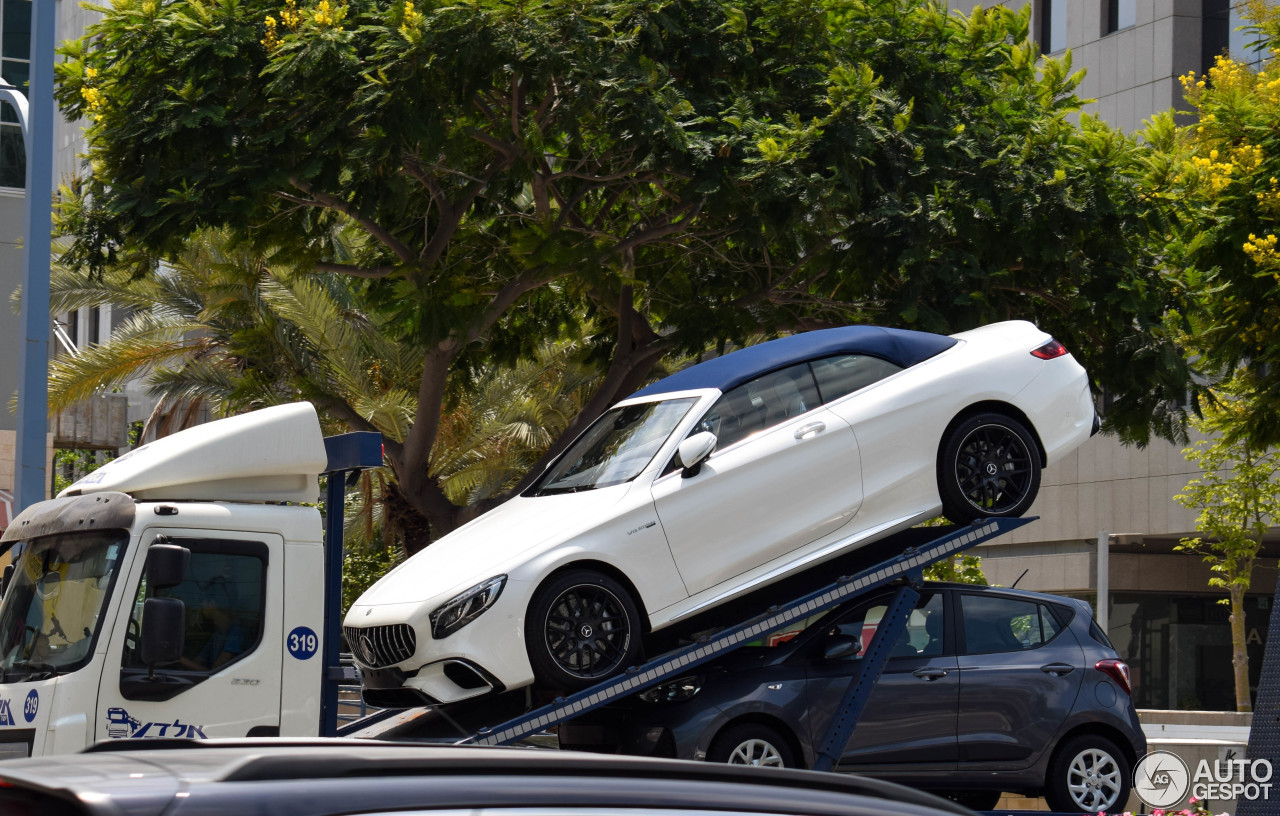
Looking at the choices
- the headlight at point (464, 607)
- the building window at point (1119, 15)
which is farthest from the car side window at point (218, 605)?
the building window at point (1119, 15)

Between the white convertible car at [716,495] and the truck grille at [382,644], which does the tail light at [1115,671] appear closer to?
the white convertible car at [716,495]

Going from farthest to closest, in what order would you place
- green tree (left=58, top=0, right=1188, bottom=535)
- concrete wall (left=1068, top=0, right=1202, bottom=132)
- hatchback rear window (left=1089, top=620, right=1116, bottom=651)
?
concrete wall (left=1068, top=0, right=1202, bottom=132), green tree (left=58, top=0, right=1188, bottom=535), hatchback rear window (left=1089, top=620, right=1116, bottom=651)

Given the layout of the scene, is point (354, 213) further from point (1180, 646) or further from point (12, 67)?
point (1180, 646)

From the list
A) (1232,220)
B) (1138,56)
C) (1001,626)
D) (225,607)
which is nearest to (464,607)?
(225,607)

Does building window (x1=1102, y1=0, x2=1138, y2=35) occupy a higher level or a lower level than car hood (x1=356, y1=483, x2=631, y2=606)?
higher

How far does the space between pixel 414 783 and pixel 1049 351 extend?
7322 mm

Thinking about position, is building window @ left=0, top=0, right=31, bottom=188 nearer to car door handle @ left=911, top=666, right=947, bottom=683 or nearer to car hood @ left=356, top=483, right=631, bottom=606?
car hood @ left=356, top=483, right=631, bottom=606

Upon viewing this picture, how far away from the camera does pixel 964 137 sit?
12.7 meters

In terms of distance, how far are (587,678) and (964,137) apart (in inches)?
291

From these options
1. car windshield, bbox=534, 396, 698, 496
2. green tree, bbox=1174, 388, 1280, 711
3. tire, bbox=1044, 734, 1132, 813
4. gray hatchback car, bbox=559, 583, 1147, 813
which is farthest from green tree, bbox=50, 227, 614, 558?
green tree, bbox=1174, 388, 1280, 711

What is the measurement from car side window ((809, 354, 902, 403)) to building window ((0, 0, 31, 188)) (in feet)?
78.9

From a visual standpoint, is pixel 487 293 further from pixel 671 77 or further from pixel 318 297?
pixel 318 297

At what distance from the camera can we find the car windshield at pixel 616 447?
7.79 m

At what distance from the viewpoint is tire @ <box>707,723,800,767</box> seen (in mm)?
7867
